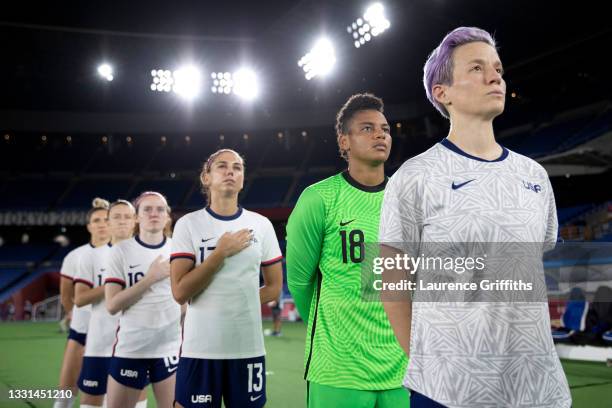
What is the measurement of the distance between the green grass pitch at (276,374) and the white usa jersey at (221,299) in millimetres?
4443

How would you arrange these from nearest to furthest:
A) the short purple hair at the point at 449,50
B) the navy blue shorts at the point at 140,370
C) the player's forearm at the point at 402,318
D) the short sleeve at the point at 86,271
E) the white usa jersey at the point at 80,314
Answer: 1. the player's forearm at the point at 402,318
2. the short purple hair at the point at 449,50
3. the navy blue shorts at the point at 140,370
4. the short sleeve at the point at 86,271
5. the white usa jersey at the point at 80,314

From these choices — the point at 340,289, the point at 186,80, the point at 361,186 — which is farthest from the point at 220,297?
the point at 186,80

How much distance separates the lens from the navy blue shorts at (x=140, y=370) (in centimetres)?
428

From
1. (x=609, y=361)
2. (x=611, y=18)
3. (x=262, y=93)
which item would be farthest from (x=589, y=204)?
(x=262, y=93)

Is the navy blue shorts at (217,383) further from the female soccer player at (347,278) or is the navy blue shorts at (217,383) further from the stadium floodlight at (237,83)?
the stadium floodlight at (237,83)

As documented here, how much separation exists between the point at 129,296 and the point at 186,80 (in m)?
24.4

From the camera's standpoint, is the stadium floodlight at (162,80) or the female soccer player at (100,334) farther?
the stadium floodlight at (162,80)

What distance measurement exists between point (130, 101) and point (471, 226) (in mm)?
32949

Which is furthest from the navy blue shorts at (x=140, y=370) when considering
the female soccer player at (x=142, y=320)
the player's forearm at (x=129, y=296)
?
the player's forearm at (x=129, y=296)

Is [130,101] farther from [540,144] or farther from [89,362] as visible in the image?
[89,362]

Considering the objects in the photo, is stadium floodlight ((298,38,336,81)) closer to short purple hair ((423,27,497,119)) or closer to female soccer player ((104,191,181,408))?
female soccer player ((104,191,181,408))

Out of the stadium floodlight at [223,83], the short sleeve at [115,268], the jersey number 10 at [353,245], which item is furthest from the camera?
the stadium floodlight at [223,83]

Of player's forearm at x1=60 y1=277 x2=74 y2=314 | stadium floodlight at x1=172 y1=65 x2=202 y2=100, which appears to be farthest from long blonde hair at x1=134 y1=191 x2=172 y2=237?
stadium floodlight at x1=172 y1=65 x2=202 y2=100

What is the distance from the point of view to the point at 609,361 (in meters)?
10.2
